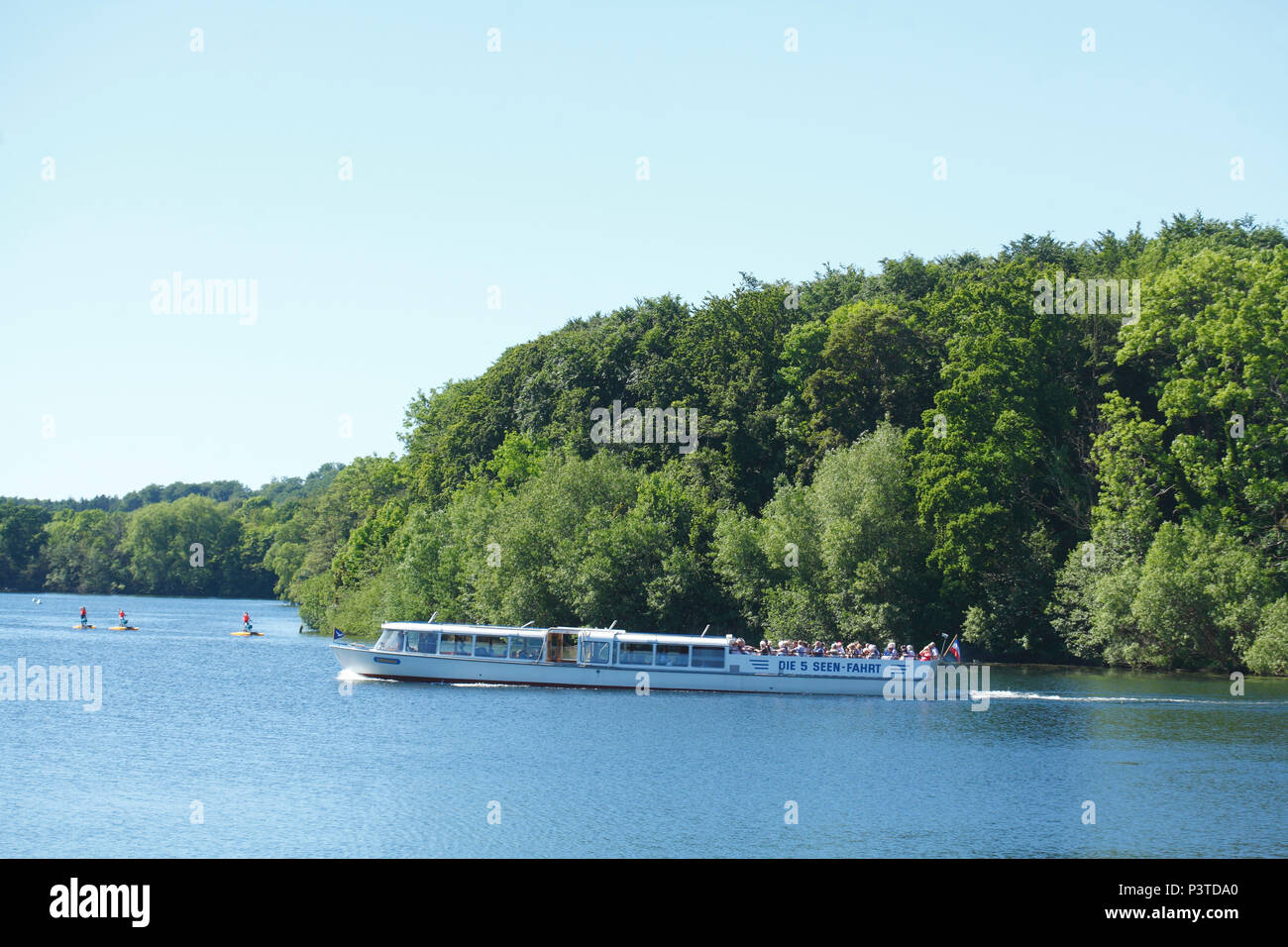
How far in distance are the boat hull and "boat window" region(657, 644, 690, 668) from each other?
40 centimetres

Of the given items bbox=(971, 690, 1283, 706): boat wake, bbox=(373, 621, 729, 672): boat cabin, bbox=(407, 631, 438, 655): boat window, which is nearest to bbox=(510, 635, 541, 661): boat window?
bbox=(373, 621, 729, 672): boat cabin

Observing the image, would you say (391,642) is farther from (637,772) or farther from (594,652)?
(637,772)

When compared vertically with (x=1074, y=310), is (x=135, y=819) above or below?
below

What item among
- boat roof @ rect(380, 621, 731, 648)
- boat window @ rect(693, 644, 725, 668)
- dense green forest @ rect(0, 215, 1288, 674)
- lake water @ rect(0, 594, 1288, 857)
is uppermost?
dense green forest @ rect(0, 215, 1288, 674)

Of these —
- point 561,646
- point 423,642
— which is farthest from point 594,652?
point 423,642

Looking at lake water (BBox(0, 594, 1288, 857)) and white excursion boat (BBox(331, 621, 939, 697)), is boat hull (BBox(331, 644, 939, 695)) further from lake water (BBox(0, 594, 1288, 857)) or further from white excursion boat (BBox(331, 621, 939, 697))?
lake water (BBox(0, 594, 1288, 857))

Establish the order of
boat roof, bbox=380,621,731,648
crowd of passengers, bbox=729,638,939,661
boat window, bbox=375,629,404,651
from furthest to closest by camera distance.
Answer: boat window, bbox=375,629,404,651, boat roof, bbox=380,621,731,648, crowd of passengers, bbox=729,638,939,661

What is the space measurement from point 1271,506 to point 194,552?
16356cm

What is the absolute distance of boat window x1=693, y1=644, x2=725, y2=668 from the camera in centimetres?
6912

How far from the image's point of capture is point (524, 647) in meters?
71.1
